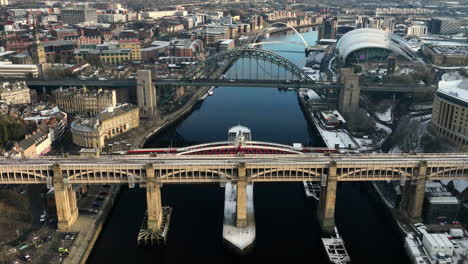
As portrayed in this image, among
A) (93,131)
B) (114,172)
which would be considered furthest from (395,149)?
(93,131)

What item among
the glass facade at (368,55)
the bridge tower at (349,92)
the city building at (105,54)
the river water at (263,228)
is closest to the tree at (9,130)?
the river water at (263,228)

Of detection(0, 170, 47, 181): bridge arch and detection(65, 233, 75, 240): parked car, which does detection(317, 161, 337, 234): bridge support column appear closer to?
Answer: detection(65, 233, 75, 240): parked car

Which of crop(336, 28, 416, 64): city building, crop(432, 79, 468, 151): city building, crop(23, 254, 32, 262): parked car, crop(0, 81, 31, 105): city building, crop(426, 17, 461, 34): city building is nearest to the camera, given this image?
crop(23, 254, 32, 262): parked car

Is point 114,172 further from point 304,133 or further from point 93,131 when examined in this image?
point 304,133

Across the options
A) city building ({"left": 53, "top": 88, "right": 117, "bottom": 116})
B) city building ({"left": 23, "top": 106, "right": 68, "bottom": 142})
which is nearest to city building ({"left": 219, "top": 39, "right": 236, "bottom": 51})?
city building ({"left": 53, "top": 88, "right": 117, "bottom": 116})

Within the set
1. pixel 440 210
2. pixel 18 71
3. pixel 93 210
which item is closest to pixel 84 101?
pixel 18 71

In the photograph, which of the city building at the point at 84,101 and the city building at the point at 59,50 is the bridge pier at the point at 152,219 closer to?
the city building at the point at 84,101
